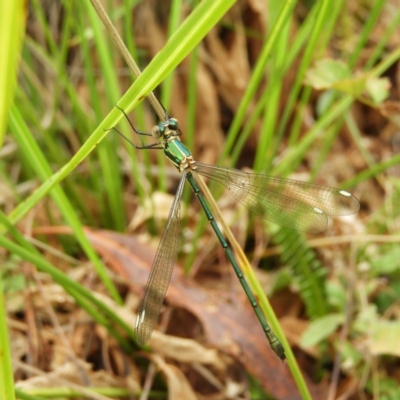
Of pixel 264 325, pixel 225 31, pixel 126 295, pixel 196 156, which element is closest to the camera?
pixel 264 325

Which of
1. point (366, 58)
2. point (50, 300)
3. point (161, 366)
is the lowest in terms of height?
point (161, 366)

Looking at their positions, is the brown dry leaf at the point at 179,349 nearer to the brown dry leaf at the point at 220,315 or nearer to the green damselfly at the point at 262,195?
the brown dry leaf at the point at 220,315

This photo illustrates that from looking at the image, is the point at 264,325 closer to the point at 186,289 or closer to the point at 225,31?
the point at 186,289

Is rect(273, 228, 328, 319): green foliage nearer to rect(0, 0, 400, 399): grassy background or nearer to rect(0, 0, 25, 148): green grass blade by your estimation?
rect(0, 0, 400, 399): grassy background

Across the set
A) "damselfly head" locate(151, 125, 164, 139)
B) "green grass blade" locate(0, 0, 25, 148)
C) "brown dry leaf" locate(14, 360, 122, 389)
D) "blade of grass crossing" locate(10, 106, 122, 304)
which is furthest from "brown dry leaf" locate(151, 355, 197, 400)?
"green grass blade" locate(0, 0, 25, 148)

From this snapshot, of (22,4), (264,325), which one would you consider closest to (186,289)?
(264,325)

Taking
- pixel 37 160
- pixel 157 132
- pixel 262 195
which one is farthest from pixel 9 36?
pixel 262 195
